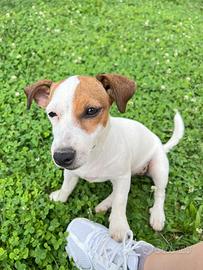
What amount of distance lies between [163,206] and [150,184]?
29cm

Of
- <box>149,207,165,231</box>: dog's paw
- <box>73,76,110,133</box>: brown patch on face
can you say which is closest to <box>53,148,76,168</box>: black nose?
<box>73,76,110,133</box>: brown patch on face

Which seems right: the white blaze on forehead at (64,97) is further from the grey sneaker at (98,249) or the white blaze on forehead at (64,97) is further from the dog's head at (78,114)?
the grey sneaker at (98,249)

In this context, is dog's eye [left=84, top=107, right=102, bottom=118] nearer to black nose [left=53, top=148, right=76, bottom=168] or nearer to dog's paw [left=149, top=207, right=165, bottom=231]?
black nose [left=53, top=148, right=76, bottom=168]

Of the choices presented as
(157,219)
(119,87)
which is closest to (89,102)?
(119,87)

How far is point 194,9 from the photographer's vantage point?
757 centimetres

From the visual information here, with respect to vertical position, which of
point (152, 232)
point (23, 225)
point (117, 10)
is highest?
point (117, 10)

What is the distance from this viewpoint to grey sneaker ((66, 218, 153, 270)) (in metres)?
3.15

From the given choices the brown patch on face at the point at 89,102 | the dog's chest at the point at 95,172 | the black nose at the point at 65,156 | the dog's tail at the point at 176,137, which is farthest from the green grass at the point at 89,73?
the brown patch on face at the point at 89,102

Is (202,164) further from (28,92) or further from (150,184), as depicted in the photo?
(28,92)

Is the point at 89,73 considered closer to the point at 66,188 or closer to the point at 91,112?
the point at 66,188

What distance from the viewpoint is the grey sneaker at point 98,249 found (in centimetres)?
315

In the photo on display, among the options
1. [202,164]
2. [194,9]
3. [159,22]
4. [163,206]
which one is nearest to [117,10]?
[159,22]

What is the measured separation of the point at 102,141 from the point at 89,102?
1.44 ft

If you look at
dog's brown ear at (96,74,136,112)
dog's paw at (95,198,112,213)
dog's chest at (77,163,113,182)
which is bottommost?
dog's paw at (95,198,112,213)
